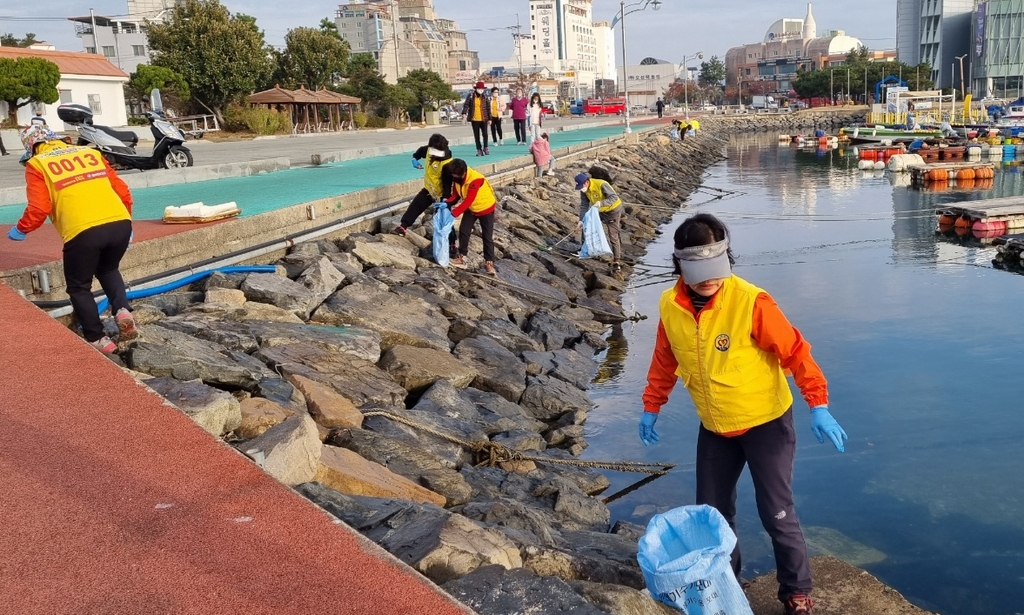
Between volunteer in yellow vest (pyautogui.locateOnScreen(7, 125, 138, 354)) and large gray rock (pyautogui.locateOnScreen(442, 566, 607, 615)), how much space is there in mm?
3250

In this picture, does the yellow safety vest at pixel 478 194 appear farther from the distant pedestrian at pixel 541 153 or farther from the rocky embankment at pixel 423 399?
the distant pedestrian at pixel 541 153

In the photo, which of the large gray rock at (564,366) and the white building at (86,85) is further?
the white building at (86,85)

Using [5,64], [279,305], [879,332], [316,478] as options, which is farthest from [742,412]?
[5,64]

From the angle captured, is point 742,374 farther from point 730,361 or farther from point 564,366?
point 564,366

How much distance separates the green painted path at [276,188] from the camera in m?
11.1

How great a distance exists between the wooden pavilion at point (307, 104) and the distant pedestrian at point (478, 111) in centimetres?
1658

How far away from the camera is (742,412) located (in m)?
3.55

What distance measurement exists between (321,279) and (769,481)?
5.70 meters

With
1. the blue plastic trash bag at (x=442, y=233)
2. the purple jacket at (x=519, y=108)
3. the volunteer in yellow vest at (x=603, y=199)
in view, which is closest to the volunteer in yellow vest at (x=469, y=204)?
the blue plastic trash bag at (x=442, y=233)

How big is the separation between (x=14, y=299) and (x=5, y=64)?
79.0 ft

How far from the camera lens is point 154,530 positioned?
324 centimetres

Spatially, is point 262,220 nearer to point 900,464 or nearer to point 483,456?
point 483,456

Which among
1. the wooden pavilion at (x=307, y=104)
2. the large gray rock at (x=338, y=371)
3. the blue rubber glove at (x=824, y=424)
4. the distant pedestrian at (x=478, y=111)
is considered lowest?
the large gray rock at (x=338, y=371)

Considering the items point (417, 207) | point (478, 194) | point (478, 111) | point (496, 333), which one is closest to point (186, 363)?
point (496, 333)
